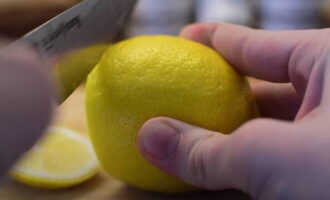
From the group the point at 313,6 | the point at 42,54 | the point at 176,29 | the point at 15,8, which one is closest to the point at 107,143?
the point at 42,54

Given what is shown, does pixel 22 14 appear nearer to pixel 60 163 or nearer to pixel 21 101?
pixel 60 163

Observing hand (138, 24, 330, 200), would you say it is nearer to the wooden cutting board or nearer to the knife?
the knife

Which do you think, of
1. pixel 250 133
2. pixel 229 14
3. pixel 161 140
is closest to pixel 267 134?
pixel 250 133

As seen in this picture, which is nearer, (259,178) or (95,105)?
(259,178)

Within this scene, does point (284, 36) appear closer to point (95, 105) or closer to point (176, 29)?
point (95, 105)

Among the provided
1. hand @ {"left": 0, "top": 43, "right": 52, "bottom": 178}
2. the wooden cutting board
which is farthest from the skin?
the wooden cutting board

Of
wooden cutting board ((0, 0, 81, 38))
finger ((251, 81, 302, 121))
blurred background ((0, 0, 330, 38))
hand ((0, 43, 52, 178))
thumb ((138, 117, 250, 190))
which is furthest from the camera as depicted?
blurred background ((0, 0, 330, 38))

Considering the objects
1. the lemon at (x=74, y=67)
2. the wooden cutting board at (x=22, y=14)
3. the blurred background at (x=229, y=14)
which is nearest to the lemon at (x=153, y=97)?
the lemon at (x=74, y=67)

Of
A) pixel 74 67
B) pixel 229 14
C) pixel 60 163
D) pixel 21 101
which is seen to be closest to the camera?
pixel 21 101
